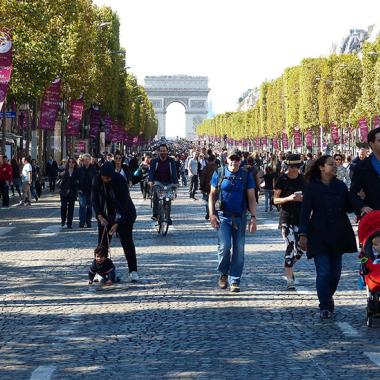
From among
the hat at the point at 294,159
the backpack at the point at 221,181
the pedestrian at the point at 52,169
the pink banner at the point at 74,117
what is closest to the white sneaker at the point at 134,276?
the backpack at the point at 221,181

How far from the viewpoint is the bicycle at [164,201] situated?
25.3 metres

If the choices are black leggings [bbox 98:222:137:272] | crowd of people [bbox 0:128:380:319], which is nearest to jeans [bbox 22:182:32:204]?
crowd of people [bbox 0:128:380:319]

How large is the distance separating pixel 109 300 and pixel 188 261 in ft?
16.4

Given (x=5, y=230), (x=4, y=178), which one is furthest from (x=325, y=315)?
(x=4, y=178)

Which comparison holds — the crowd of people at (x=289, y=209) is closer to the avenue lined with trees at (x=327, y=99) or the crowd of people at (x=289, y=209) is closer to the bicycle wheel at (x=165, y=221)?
the bicycle wheel at (x=165, y=221)

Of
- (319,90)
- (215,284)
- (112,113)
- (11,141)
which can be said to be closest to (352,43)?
(319,90)

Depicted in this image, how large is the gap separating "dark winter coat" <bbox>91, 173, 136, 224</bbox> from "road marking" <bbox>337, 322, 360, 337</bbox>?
447 cm

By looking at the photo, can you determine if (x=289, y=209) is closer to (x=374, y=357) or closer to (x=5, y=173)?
(x=374, y=357)

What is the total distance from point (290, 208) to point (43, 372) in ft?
20.0

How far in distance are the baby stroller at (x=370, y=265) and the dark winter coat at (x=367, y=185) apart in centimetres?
38

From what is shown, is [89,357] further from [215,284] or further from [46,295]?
[215,284]

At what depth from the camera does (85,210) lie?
29.2 metres

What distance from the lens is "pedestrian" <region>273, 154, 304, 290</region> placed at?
14586 millimetres

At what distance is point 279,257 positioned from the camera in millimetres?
19453
